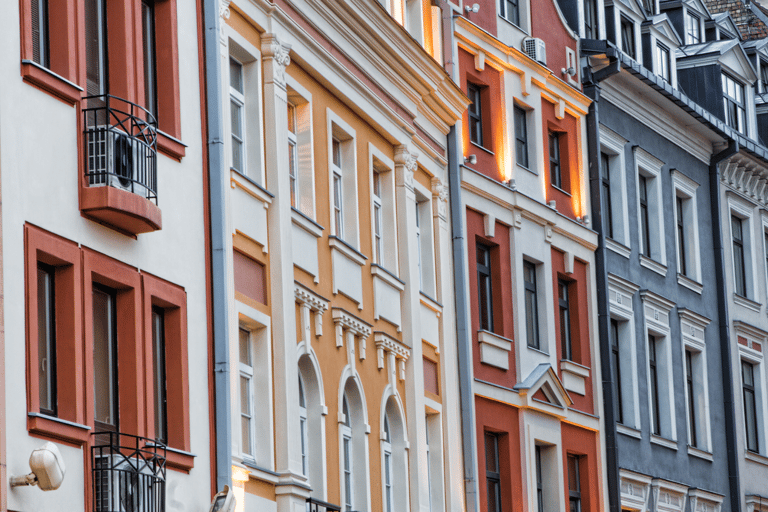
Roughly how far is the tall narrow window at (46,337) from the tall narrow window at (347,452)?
24.8ft

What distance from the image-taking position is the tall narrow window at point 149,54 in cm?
1925

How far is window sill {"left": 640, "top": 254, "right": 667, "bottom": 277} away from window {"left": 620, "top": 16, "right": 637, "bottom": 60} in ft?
15.4

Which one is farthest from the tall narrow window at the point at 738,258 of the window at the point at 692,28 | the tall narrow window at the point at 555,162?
the tall narrow window at the point at 555,162

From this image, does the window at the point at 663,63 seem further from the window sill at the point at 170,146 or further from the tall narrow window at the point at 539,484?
the window sill at the point at 170,146

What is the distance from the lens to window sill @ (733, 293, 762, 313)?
130 feet

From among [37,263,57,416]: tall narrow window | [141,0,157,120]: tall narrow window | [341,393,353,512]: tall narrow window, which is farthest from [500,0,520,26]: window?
[37,263,57,416]: tall narrow window

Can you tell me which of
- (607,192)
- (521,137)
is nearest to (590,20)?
(607,192)

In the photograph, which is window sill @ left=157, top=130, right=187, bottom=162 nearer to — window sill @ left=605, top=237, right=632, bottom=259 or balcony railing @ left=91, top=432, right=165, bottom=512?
balcony railing @ left=91, top=432, right=165, bottom=512

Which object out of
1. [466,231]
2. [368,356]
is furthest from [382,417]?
[466,231]

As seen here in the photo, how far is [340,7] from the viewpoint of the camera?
24.1m

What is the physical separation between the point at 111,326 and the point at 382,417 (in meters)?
7.79

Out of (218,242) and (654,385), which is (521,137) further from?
(218,242)

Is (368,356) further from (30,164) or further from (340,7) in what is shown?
(30,164)

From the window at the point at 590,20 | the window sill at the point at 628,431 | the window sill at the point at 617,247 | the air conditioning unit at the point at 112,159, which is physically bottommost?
the air conditioning unit at the point at 112,159
